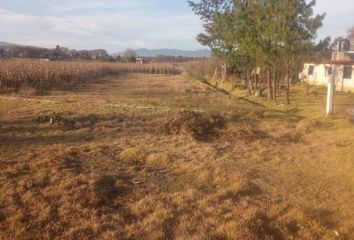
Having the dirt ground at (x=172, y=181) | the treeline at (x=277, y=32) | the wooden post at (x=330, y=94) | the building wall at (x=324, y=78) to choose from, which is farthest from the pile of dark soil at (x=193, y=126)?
the building wall at (x=324, y=78)

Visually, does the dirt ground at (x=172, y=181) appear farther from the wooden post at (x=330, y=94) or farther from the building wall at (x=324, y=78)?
the building wall at (x=324, y=78)

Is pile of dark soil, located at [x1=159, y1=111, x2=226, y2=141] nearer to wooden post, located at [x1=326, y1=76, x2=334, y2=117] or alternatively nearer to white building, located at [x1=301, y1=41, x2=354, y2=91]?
wooden post, located at [x1=326, y1=76, x2=334, y2=117]

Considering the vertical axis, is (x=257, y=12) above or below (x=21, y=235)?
above

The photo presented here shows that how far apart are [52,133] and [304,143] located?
626cm

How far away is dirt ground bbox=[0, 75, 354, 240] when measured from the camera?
493 centimetres

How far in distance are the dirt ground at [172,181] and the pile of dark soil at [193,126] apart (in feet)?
0.45

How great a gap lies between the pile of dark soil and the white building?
8.34 metres

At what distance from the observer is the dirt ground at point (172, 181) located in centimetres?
493

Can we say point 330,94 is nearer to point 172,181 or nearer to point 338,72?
point 172,181

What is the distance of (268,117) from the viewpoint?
1384 cm

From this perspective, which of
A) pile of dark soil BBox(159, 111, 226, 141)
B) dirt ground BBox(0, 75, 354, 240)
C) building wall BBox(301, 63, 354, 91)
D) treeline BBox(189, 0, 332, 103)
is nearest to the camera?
dirt ground BBox(0, 75, 354, 240)

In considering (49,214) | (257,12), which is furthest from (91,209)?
(257,12)

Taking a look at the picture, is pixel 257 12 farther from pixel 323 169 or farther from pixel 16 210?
pixel 16 210

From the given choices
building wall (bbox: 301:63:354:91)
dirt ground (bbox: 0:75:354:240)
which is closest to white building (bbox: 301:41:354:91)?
building wall (bbox: 301:63:354:91)
